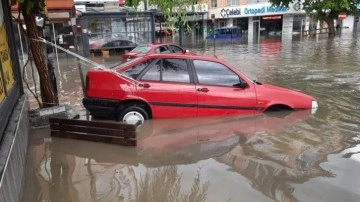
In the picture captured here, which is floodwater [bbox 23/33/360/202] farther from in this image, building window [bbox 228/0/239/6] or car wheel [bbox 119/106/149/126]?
building window [bbox 228/0/239/6]

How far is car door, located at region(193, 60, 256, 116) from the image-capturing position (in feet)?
25.5

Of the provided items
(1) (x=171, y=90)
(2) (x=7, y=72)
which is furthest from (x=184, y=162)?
(2) (x=7, y=72)

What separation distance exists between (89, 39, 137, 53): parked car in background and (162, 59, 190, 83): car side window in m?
20.3

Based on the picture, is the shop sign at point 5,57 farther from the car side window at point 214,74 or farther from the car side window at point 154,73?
the car side window at point 214,74

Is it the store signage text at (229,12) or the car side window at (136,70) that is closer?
the car side window at (136,70)

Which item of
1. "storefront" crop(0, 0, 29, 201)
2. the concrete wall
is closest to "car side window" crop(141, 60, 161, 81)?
"storefront" crop(0, 0, 29, 201)

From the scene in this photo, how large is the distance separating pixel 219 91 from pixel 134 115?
1.79 metres

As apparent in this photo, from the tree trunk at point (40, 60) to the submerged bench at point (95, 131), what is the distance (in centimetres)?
110

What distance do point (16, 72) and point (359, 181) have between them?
6.15 m

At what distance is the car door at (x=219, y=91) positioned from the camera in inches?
305

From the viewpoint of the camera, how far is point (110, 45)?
1080 inches

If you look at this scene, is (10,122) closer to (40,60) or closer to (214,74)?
(40,60)

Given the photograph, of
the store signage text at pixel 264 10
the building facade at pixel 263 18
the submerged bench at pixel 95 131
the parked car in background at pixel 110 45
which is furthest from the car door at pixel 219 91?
the store signage text at pixel 264 10

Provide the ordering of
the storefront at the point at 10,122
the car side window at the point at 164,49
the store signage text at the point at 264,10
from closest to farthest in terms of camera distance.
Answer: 1. the storefront at the point at 10,122
2. the car side window at the point at 164,49
3. the store signage text at the point at 264,10
